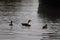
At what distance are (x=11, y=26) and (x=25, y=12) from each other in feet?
2.67

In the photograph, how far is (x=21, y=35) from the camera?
9.69ft

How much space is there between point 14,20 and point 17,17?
0.18 metres

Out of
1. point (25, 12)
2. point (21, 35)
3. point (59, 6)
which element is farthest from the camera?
point (59, 6)

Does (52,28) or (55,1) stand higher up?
(55,1)

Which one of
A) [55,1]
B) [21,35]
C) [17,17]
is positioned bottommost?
[21,35]

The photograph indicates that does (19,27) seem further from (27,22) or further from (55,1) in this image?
(55,1)

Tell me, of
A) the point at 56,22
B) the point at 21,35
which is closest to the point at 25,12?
the point at 56,22

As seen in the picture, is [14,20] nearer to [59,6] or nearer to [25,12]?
A: [25,12]

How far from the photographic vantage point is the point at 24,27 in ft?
10.7

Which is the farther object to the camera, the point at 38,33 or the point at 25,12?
the point at 25,12

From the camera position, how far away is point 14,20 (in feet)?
11.5

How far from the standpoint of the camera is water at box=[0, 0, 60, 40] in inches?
115

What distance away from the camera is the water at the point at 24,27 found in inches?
115

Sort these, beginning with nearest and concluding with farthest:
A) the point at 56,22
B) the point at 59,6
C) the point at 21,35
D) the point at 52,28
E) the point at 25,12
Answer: the point at 21,35
the point at 52,28
the point at 56,22
the point at 25,12
the point at 59,6
